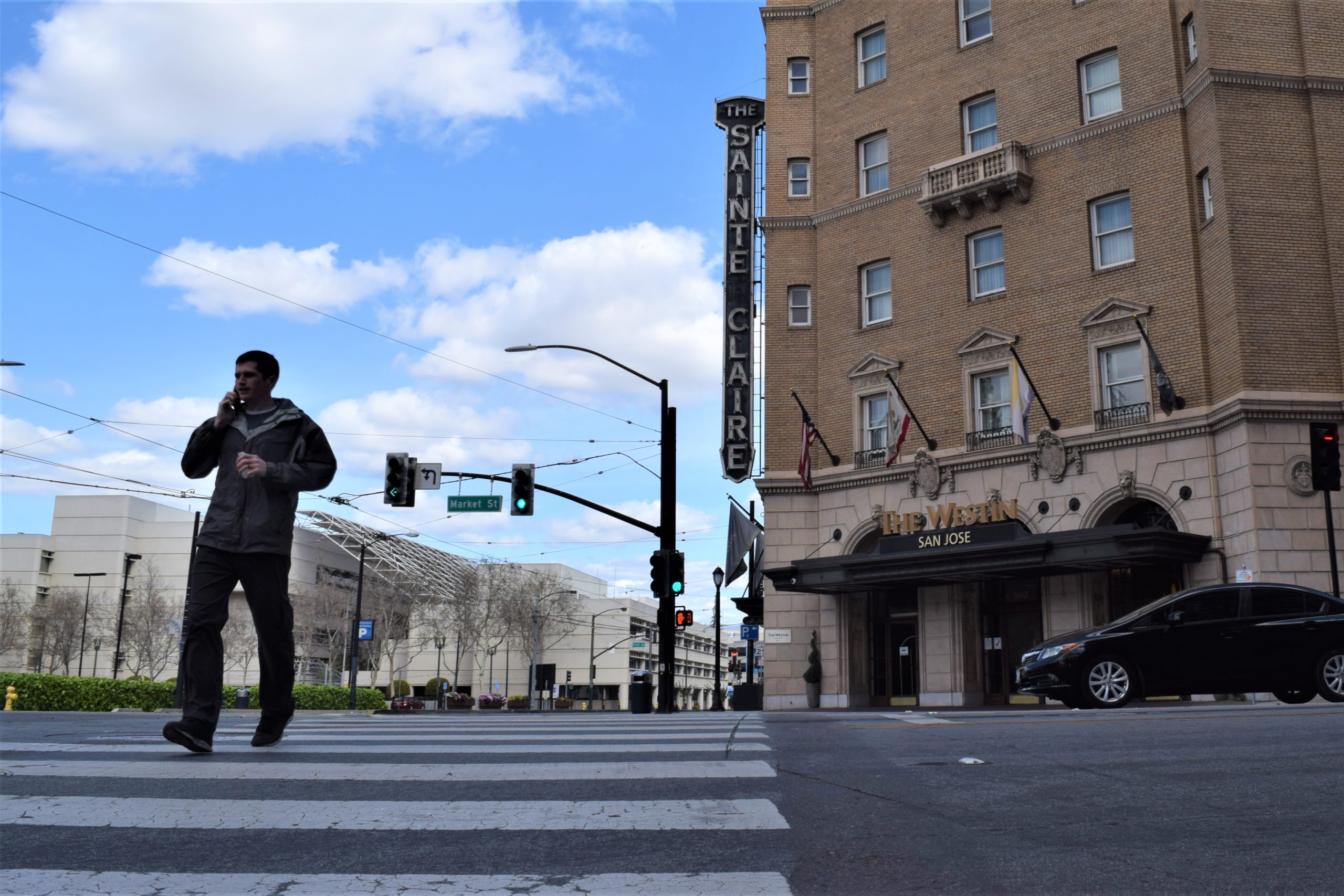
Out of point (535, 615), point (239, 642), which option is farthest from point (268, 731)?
point (535, 615)

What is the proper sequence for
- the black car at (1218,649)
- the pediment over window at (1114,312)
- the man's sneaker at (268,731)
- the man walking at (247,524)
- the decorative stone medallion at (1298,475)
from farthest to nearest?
1. the pediment over window at (1114,312)
2. the decorative stone medallion at (1298,475)
3. the black car at (1218,649)
4. the man's sneaker at (268,731)
5. the man walking at (247,524)

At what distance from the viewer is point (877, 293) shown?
33.9 m

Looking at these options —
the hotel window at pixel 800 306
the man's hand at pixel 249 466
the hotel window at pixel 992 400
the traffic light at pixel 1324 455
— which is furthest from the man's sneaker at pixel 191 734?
the hotel window at pixel 800 306

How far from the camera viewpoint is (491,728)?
12250mm

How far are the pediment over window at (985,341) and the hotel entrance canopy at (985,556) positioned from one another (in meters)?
5.05

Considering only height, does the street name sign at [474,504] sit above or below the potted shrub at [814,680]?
above

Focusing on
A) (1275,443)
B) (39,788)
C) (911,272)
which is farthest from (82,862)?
(911,272)

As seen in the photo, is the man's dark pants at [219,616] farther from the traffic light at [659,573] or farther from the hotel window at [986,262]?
the hotel window at [986,262]

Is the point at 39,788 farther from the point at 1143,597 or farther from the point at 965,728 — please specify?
the point at 1143,597

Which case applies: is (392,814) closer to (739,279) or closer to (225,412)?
(225,412)

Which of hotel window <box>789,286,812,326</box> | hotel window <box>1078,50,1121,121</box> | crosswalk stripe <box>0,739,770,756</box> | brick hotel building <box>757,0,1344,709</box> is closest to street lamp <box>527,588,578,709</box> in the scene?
hotel window <box>789,286,812,326</box>

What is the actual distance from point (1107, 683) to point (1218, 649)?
Result: 139 centimetres

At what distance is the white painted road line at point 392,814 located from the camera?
403 centimetres

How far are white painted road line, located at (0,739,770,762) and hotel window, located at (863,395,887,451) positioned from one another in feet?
84.8
